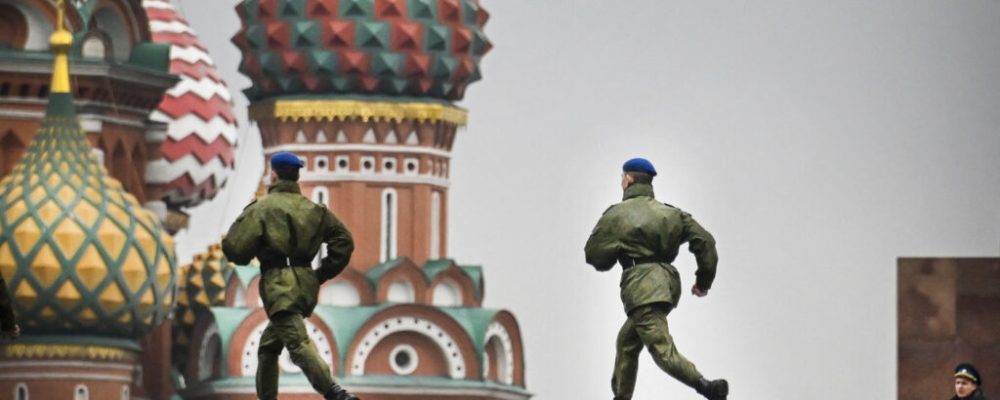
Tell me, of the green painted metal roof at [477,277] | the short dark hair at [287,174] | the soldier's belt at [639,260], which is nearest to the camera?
the soldier's belt at [639,260]

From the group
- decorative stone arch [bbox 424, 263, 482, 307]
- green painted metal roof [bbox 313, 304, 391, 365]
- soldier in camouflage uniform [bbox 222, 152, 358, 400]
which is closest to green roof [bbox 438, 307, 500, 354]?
decorative stone arch [bbox 424, 263, 482, 307]

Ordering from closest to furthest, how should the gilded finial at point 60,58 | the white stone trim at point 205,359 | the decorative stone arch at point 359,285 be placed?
the gilded finial at point 60,58 < the decorative stone arch at point 359,285 < the white stone trim at point 205,359

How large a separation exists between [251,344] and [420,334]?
241cm

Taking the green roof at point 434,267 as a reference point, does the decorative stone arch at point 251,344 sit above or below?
below

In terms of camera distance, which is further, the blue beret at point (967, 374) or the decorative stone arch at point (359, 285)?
the decorative stone arch at point (359, 285)

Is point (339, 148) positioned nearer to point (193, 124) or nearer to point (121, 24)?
point (121, 24)

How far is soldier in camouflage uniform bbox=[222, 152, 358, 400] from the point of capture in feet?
93.3

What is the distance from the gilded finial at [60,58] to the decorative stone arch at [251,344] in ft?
15.6

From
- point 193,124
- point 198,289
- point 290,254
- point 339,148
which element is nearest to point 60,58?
point 339,148

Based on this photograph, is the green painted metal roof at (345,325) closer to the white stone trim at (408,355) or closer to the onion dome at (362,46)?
the white stone trim at (408,355)

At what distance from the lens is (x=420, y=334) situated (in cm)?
6800

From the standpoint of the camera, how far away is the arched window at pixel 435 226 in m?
68.4

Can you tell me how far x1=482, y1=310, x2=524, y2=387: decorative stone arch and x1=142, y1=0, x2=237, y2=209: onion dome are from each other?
20.1ft

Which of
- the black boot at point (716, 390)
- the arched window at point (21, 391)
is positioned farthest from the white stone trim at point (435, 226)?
the black boot at point (716, 390)
